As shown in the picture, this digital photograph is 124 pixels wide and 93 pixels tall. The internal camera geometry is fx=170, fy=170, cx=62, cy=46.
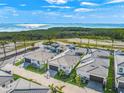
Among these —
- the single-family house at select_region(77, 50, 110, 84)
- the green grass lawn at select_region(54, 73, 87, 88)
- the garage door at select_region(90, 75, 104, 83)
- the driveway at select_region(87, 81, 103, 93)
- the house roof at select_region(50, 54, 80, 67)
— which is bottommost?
the driveway at select_region(87, 81, 103, 93)

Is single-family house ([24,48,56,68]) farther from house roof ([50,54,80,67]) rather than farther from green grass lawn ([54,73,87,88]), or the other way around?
green grass lawn ([54,73,87,88])

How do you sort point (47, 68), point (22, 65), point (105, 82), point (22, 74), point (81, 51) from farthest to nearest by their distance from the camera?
1. point (81, 51)
2. point (22, 65)
3. point (47, 68)
4. point (22, 74)
5. point (105, 82)

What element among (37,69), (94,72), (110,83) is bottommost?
(110,83)

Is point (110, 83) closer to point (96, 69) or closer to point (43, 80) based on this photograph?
point (96, 69)

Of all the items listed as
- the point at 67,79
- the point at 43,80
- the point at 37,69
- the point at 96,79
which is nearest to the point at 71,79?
the point at 67,79

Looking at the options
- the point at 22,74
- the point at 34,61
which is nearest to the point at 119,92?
the point at 22,74

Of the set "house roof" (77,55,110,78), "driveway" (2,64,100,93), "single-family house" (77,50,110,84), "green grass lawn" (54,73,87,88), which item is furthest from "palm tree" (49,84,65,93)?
"house roof" (77,55,110,78)

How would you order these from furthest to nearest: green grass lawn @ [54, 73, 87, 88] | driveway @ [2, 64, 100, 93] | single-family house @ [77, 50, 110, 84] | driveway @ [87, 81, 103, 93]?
1. green grass lawn @ [54, 73, 87, 88]
2. single-family house @ [77, 50, 110, 84]
3. driveway @ [87, 81, 103, 93]
4. driveway @ [2, 64, 100, 93]

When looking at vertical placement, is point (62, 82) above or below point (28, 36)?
below

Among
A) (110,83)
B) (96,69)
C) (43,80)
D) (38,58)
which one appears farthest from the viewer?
(38,58)

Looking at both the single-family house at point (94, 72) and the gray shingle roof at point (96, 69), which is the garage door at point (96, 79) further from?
the gray shingle roof at point (96, 69)

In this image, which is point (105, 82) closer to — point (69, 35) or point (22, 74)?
point (22, 74)
